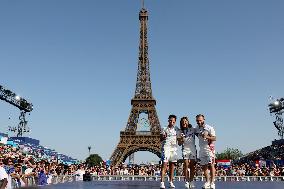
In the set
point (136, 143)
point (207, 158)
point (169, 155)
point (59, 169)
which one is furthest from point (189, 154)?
point (136, 143)

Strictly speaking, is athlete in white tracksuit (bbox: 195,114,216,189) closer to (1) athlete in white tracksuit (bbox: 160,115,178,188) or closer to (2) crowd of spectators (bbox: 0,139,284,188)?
(1) athlete in white tracksuit (bbox: 160,115,178,188)

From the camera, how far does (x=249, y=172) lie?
33.4 m

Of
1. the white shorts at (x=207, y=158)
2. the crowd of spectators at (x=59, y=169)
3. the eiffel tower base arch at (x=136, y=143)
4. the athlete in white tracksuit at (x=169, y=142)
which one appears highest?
the eiffel tower base arch at (x=136, y=143)

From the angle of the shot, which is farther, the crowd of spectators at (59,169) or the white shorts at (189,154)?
the crowd of spectators at (59,169)

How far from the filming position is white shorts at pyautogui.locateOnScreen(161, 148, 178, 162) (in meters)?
9.55

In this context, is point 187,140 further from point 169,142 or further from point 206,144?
point 206,144

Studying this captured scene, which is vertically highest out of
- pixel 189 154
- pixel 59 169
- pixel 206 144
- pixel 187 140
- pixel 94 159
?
pixel 187 140

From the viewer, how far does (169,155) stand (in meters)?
9.62

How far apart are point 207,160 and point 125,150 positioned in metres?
60.1

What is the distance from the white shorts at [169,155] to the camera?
955 centimetres

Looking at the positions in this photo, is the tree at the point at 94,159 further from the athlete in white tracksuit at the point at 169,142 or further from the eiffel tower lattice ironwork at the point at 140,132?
the athlete in white tracksuit at the point at 169,142

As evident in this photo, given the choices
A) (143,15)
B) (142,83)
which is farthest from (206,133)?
(143,15)

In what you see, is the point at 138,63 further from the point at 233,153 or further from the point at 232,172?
the point at 233,153

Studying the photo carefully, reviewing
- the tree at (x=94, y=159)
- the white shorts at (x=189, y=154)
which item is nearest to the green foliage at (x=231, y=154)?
the tree at (x=94, y=159)
